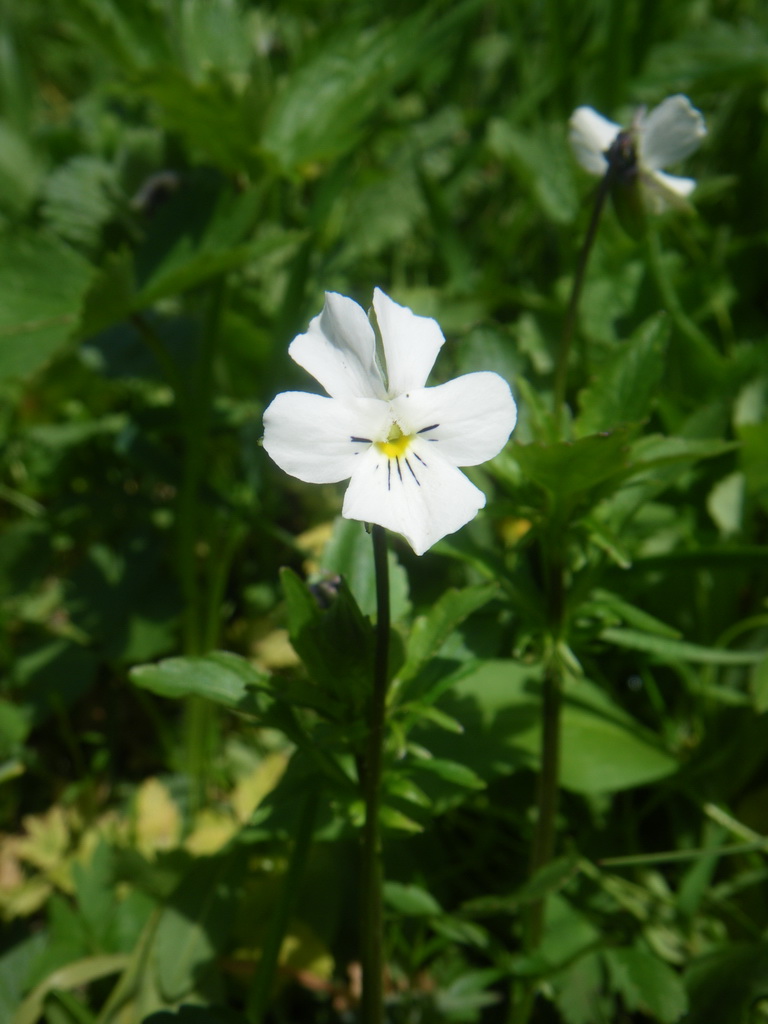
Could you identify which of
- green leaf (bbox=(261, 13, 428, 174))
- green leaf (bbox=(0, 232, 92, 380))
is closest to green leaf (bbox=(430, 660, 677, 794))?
green leaf (bbox=(0, 232, 92, 380))

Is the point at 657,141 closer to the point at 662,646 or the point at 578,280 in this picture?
the point at 578,280

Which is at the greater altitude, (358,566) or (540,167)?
(540,167)

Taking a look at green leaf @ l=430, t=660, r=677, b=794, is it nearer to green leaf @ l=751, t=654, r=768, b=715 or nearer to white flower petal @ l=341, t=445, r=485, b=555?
green leaf @ l=751, t=654, r=768, b=715

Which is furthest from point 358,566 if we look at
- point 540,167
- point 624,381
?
point 540,167

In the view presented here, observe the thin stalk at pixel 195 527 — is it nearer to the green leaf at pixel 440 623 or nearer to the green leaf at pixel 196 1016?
the green leaf at pixel 196 1016

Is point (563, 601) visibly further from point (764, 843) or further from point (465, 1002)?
point (465, 1002)

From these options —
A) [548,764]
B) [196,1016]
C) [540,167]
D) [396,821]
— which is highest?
[540,167]

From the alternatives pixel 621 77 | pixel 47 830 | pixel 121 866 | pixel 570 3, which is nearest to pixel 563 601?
pixel 121 866
